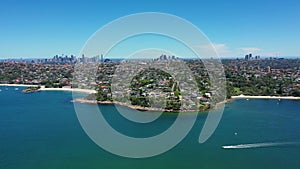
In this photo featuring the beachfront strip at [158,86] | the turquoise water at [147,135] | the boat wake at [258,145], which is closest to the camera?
the turquoise water at [147,135]

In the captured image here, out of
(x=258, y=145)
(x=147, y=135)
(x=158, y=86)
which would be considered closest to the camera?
(x=258, y=145)

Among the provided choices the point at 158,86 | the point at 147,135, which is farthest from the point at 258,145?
the point at 158,86

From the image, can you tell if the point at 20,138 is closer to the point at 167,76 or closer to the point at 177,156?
the point at 177,156

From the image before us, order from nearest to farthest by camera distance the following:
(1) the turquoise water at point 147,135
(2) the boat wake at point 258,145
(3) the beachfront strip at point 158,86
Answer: (1) the turquoise water at point 147,135 → (2) the boat wake at point 258,145 → (3) the beachfront strip at point 158,86

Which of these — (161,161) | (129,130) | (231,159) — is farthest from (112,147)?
(231,159)

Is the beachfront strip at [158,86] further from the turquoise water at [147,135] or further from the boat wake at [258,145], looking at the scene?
the boat wake at [258,145]

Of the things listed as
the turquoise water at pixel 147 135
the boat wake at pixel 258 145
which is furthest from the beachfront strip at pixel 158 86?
the boat wake at pixel 258 145

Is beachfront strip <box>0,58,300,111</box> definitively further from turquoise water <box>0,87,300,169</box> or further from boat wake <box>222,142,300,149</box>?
boat wake <box>222,142,300,149</box>

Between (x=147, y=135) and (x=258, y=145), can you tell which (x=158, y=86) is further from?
(x=258, y=145)
